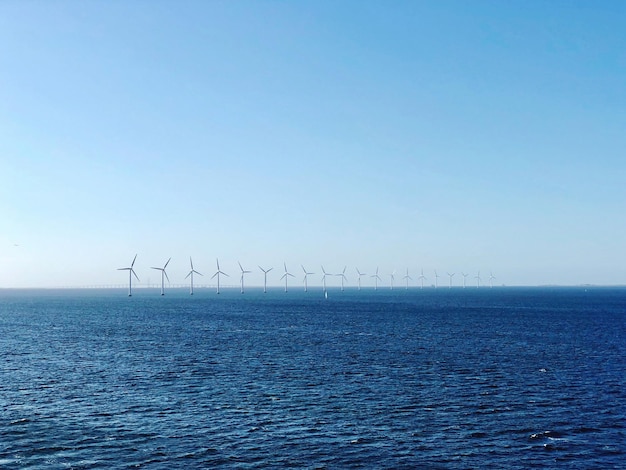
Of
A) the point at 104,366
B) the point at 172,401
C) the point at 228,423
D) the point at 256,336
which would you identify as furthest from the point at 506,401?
the point at 256,336

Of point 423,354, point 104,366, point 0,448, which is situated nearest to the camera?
point 0,448

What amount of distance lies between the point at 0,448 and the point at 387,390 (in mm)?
49530

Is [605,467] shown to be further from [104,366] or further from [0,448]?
[104,366]

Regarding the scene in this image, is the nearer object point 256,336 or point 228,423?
point 228,423

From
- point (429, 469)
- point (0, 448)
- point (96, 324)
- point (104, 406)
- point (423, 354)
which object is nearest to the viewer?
point (429, 469)

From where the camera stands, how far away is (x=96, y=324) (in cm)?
19775

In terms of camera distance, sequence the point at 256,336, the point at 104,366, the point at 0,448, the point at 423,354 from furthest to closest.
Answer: the point at 256,336
the point at 423,354
the point at 104,366
the point at 0,448

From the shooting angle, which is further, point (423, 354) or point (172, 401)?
point (423, 354)

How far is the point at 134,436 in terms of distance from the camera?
5816 cm

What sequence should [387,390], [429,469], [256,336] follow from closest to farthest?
[429,469], [387,390], [256,336]

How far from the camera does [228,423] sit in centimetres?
6325

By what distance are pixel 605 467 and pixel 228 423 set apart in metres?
38.7

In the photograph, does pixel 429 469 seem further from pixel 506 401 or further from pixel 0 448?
pixel 0 448

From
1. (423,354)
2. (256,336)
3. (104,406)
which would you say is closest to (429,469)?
(104,406)
